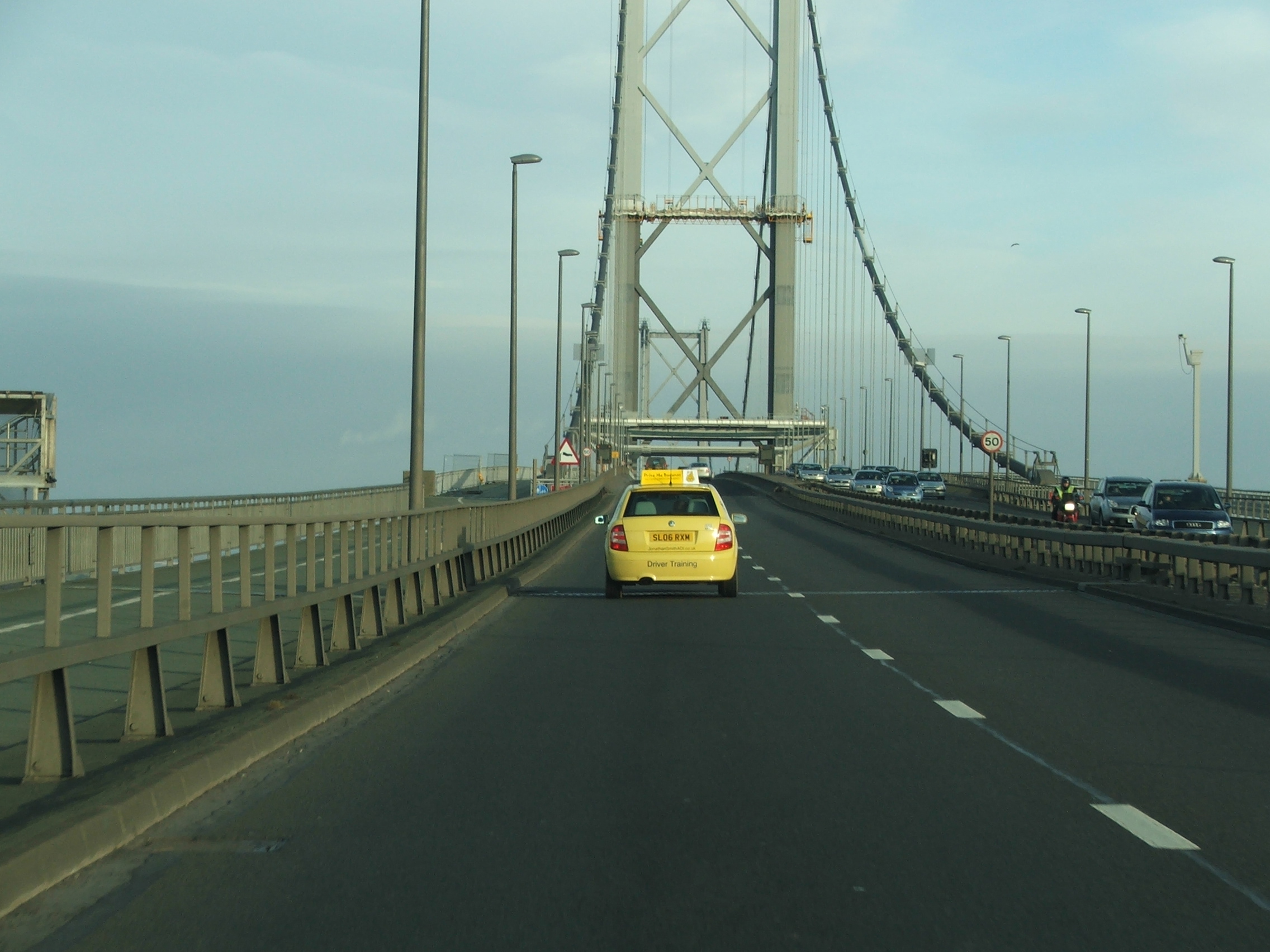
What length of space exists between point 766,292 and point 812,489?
35990 millimetres

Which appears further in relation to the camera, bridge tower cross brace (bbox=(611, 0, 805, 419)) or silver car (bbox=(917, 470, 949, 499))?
bridge tower cross brace (bbox=(611, 0, 805, 419))

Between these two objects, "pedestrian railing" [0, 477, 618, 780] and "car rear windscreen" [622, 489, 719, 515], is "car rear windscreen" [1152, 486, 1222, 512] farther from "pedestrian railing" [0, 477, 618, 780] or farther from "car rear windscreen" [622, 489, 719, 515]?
"pedestrian railing" [0, 477, 618, 780]

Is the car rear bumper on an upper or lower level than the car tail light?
lower

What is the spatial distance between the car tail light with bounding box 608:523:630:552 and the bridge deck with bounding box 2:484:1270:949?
18.4ft

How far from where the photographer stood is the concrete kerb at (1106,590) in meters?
15.6

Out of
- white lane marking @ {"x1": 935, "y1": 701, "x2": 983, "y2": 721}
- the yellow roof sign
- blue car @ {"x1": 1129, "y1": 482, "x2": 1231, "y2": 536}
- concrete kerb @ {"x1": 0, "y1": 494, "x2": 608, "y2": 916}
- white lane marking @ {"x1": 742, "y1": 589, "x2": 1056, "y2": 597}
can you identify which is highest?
the yellow roof sign

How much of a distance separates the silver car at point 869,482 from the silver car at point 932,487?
205cm

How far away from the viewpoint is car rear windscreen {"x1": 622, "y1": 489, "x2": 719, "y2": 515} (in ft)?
63.1

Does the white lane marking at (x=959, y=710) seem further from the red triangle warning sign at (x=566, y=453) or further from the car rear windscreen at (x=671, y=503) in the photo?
the red triangle warning sign at (x=566, y=453)

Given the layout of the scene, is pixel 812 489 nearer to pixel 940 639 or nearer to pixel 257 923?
pixel 940 639

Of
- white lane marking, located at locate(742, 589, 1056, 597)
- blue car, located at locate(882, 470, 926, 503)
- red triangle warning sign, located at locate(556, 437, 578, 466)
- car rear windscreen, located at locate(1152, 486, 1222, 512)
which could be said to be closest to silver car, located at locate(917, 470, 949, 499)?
blue car, located at locate(882, 470, 926, 503)

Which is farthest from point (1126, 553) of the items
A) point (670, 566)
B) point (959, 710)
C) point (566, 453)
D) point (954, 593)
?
point (566, 453)

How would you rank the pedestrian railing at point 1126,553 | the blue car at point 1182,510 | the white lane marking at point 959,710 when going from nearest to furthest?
the white lane marking at point 959,710 < the pedestrian railing at point 1126,553 < the blue car at point 1182,510

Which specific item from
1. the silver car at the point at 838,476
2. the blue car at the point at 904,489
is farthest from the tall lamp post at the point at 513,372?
the silver car at the point at 838,476
